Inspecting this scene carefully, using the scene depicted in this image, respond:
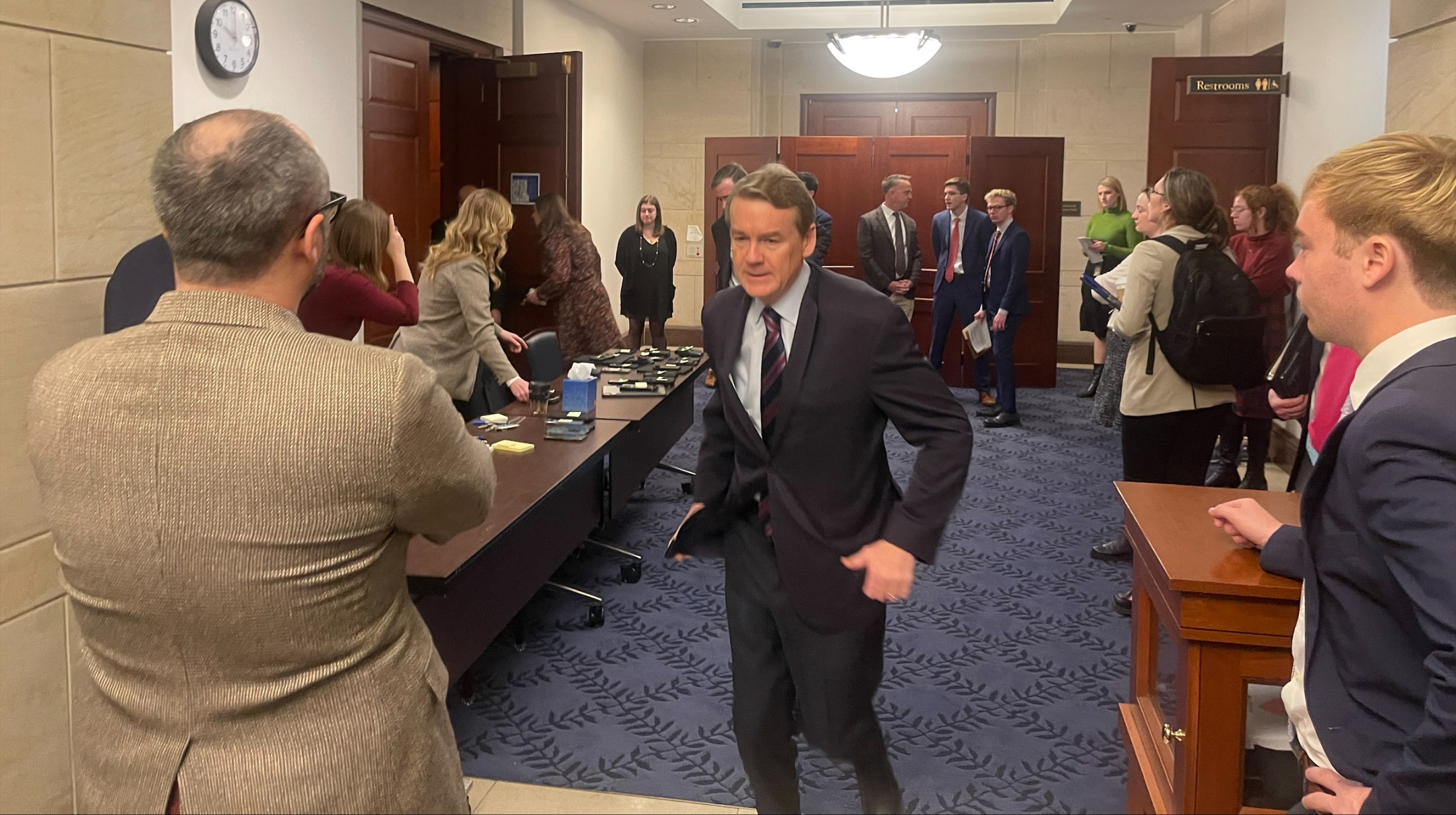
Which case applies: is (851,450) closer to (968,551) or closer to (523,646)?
(523,646)

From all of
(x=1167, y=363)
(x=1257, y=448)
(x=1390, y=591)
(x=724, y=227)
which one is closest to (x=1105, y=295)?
(x=1167, y=363)

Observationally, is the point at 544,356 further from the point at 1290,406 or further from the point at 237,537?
the point at 237,537

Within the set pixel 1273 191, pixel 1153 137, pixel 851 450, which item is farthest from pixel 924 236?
pixel 851 450

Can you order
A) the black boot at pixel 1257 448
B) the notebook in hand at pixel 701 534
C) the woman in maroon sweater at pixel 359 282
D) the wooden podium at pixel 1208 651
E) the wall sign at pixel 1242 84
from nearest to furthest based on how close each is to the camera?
the wooden podium at pixel 1208 651
the notebook in hand at pixel 701 534
the woman in maroon sweater at pixel 359 282
the black boot at pixel 1257 448
the wall sign at pixel 1242 84

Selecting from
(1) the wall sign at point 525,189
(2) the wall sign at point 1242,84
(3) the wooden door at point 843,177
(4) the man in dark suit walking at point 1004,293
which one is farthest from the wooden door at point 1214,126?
(1) the wall sign at point 525,189

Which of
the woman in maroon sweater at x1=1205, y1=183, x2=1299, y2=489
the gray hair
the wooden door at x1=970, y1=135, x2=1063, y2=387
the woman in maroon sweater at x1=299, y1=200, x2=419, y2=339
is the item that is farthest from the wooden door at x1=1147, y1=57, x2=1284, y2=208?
the gray hair

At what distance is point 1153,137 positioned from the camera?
7711 mm

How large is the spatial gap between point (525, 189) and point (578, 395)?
417 cm

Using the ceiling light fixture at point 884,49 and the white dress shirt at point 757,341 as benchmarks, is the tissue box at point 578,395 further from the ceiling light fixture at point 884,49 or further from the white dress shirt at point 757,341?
the ceiling light fixture at point 884,49

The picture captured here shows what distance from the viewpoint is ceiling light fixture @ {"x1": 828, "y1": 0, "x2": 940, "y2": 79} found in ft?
26.7

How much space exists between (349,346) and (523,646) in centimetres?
292

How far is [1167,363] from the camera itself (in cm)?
426

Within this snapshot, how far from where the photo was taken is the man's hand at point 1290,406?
4.07 m

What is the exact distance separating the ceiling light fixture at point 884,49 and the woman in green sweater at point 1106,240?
1926mm
